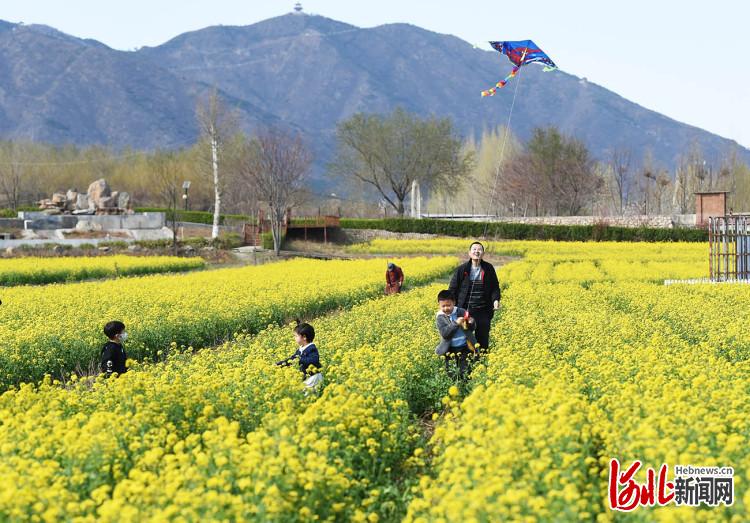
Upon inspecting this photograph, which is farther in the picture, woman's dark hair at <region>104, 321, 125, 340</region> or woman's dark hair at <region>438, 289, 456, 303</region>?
woman's dark hair at <region>438, 289, 456, 303</region>

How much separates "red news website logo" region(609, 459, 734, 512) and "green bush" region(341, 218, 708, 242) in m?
49.4

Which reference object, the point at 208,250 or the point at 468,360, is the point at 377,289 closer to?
the point at 468,360

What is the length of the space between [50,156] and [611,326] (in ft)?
398

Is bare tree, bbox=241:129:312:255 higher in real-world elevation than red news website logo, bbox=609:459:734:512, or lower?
higher

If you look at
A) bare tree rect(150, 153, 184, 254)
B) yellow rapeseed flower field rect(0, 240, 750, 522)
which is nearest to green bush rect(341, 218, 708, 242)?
bare tree rect(150, 153, 184, 254)

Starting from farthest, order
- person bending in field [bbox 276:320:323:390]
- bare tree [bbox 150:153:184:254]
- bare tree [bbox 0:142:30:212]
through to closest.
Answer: bare tree [bbox 0:142:30:212] < bare tree [bbox 150:153:184:254] < person bending in field [bbox 276:320:323:390]

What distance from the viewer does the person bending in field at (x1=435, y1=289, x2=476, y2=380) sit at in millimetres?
11062

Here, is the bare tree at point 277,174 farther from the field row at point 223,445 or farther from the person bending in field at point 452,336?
the field row at point 223,445

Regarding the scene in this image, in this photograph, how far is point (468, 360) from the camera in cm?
1121

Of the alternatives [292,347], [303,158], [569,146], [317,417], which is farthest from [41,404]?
[569,146]

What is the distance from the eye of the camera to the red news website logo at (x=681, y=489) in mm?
5688

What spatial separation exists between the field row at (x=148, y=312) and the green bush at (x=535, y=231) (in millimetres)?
30264

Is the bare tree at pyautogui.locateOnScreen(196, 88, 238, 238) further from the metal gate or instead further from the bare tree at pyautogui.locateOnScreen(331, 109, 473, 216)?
the metal gate

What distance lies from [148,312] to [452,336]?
27.4ft
